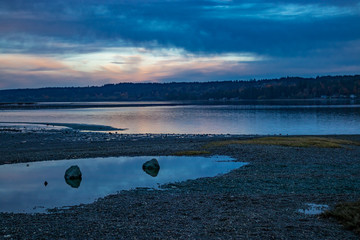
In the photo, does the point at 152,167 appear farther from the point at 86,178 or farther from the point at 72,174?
the point at 72,174

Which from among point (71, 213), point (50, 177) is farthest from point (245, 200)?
point (50, 177)

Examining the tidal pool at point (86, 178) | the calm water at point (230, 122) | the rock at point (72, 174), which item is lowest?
the calm water at point (230, 122)

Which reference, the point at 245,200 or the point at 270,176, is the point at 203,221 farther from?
the point at 270,176

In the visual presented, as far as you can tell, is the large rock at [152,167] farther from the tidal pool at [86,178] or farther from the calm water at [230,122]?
the calm water at [230,122]

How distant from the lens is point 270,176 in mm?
20016

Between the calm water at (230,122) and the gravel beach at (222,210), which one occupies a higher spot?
the gravel beach at (222,210)

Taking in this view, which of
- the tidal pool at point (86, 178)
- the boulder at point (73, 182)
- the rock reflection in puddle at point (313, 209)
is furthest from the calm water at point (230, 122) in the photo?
the rock reflection in puddle at point (313, 209)

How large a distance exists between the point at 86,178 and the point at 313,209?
13597 millimetres

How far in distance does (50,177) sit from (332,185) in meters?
15.8

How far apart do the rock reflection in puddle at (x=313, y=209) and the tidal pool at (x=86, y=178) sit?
8.45m

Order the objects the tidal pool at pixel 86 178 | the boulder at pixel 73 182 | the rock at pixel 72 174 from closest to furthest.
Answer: the tidal pool at pixel 86 178 < the boulder at pixel 73 182 < the rock at pixel 72 174

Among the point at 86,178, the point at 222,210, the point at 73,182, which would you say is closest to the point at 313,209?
the point at 222,210

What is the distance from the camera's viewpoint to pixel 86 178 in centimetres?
2217

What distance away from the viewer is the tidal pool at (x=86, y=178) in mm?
16984
